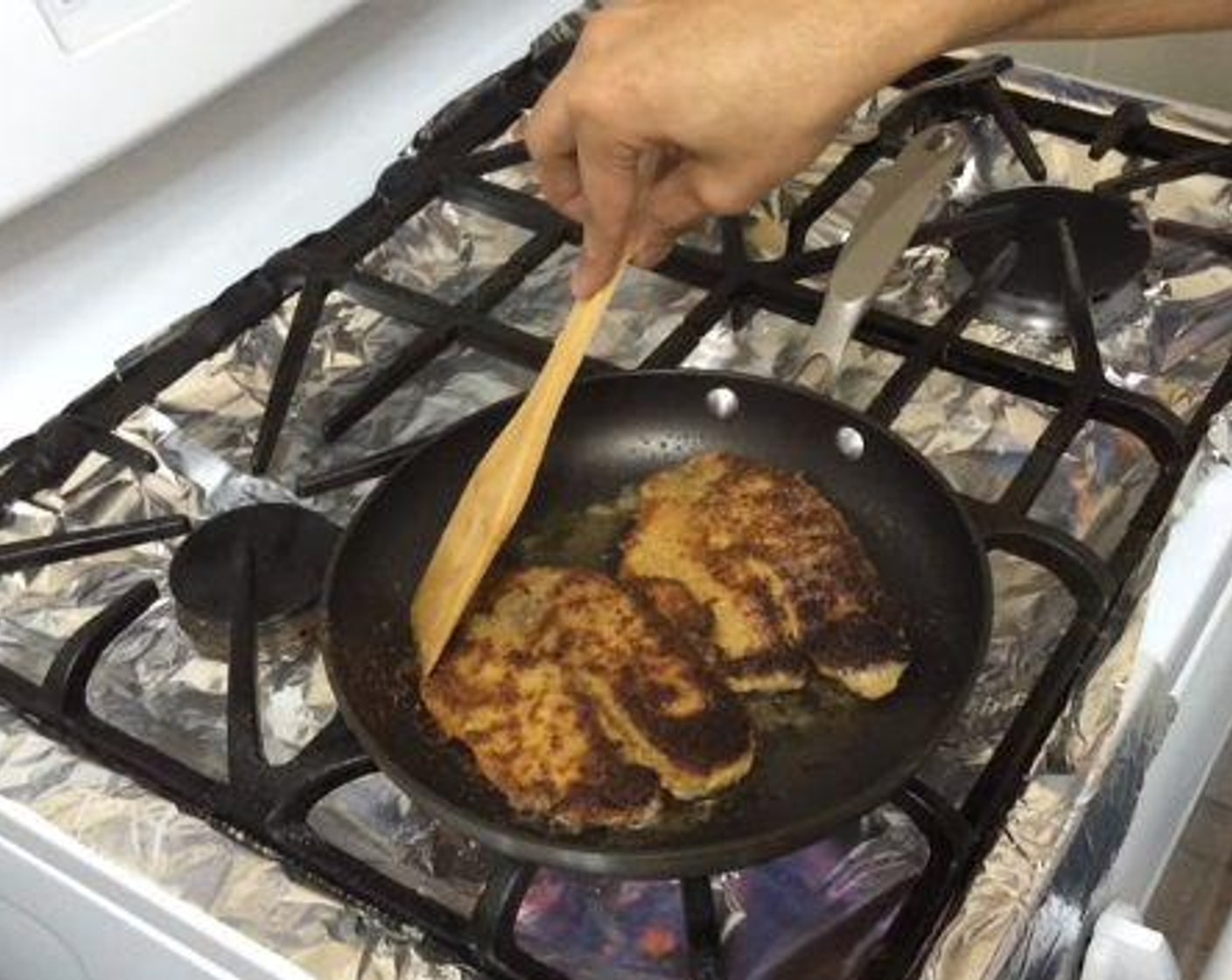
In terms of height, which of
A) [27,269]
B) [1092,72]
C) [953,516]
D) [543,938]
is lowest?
[543,938]

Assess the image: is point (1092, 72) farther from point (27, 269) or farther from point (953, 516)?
point (27, 269)

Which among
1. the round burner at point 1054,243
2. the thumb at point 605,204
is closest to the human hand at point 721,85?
the thumb at point 605,204

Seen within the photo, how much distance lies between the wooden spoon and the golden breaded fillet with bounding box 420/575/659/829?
2cm

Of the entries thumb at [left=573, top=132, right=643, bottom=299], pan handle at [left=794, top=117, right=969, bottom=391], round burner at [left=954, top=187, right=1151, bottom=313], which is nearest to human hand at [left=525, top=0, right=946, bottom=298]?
thumb at [left=573, top=132, right=643, bottom=299]

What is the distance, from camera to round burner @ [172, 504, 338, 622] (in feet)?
2.46

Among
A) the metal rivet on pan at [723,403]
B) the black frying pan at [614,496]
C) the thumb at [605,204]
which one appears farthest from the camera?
the metal rivet on pan at [723,403]

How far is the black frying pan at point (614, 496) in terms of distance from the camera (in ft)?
2.02

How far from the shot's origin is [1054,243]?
2.99 ft

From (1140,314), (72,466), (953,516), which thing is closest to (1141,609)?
(953,516)

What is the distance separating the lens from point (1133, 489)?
0.78m

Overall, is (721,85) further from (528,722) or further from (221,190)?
(221,190)

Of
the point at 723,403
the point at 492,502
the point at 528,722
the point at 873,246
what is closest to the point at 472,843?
the point at 528,722

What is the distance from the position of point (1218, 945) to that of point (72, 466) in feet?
2.05

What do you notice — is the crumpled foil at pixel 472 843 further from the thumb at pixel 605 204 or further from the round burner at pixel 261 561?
the thumb at pixel 605 204
